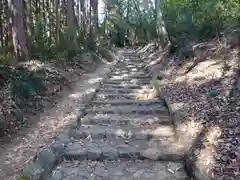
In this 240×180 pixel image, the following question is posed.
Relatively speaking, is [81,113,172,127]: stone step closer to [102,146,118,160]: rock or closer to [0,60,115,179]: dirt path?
[0,60,115,179]: dirt path

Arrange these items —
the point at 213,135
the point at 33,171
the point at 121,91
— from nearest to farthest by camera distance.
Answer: the point at 33,171 → the point at 213,135 → the point at 121,91

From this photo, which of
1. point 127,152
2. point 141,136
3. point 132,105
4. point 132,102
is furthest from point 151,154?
point 132,102

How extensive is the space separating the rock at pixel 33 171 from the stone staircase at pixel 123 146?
205 mm

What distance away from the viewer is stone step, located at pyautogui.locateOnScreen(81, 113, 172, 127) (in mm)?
5984

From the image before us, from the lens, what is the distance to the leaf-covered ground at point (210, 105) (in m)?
3.75

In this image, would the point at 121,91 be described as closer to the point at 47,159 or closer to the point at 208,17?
the point at 208,17

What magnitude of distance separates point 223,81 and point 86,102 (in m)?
3.12

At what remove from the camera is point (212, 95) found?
19.6 feet

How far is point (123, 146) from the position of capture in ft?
16.3

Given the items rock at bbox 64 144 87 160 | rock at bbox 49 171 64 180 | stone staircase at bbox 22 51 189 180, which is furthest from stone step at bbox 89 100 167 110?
rock at bbox 49 171 64 180

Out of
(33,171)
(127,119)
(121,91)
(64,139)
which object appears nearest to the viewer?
(33,171)

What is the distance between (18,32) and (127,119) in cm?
412

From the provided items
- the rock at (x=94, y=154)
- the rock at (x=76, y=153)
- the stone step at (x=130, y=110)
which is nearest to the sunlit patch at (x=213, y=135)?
the rock at (x=94, y=154)

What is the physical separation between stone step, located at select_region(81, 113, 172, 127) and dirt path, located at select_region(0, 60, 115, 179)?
36cm
